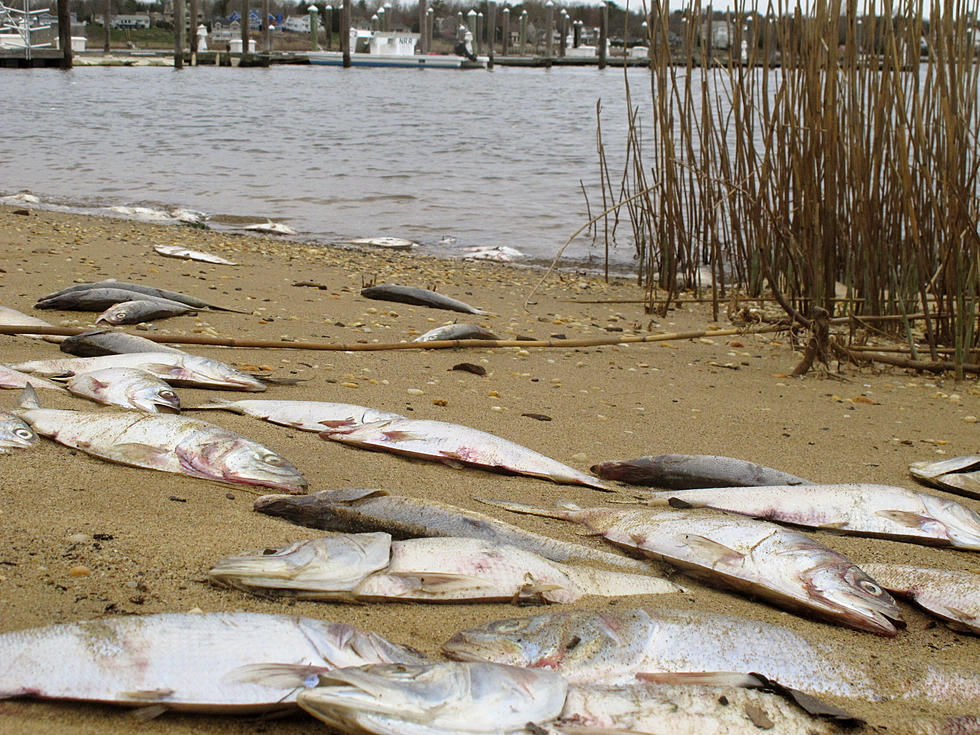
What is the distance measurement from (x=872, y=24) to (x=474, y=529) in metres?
3.21

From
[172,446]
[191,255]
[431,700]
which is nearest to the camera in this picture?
[431,700]

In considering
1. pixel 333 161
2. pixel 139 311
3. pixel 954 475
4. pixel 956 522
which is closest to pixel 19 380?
pixel 139 311

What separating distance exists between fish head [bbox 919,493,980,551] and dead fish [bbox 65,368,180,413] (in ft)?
6.79

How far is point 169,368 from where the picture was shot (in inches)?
120

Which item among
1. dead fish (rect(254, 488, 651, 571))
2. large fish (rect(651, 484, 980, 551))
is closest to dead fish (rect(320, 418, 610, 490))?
large fish (rect(651, 484, 980, 551))

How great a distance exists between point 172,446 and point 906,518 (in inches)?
70.4

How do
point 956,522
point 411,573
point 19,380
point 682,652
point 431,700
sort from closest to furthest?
point 431,700 < point 682,652 < point 411,573 < point 956,522 < point 19,380

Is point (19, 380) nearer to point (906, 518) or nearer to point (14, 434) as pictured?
point (14, 434)

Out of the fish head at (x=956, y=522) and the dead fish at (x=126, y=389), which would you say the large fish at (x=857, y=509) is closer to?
the fish head at (x=956, y=522)

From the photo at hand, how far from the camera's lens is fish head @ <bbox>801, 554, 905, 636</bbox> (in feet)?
5.58

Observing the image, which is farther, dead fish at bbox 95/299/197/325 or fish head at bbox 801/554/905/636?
dead fish at bbox 95/299/197/325

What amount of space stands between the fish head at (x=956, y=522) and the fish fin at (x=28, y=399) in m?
2.33

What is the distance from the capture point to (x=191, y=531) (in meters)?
1.88

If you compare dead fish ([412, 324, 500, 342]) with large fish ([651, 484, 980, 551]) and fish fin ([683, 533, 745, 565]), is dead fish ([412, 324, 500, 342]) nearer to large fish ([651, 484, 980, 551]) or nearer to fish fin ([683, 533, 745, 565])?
large fish ([651, 484, 980, 551])
